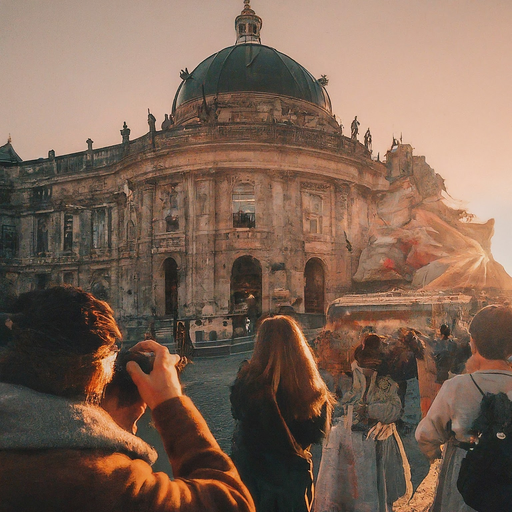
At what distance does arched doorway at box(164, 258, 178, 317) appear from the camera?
79.3ft

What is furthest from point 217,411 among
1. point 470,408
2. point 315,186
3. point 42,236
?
point 42,236

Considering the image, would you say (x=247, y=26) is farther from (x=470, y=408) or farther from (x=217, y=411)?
(x=470, y=408)

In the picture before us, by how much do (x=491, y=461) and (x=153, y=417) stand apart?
6.51 feet

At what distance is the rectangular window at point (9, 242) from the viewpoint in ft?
98.3

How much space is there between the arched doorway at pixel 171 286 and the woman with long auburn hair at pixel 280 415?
21.4 metres

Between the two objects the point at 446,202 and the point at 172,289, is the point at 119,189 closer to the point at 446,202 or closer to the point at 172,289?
the point at 172,289

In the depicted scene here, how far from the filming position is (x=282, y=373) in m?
2.96

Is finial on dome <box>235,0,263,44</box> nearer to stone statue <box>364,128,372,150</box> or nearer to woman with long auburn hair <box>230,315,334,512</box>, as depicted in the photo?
stone statue <box>364,128,372,150</box>

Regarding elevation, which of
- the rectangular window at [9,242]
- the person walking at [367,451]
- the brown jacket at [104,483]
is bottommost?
the person walking at [367,451]

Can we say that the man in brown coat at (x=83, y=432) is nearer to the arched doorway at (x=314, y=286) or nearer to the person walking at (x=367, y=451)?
the person walking at (x=367, y=451)

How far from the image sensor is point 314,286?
78.6 feet

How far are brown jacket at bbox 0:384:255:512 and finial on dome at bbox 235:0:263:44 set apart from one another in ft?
109

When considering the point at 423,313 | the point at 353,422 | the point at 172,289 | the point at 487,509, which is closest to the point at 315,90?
the point at 172,289

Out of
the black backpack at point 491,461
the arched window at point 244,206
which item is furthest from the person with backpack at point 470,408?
the arched window at point 244,206
